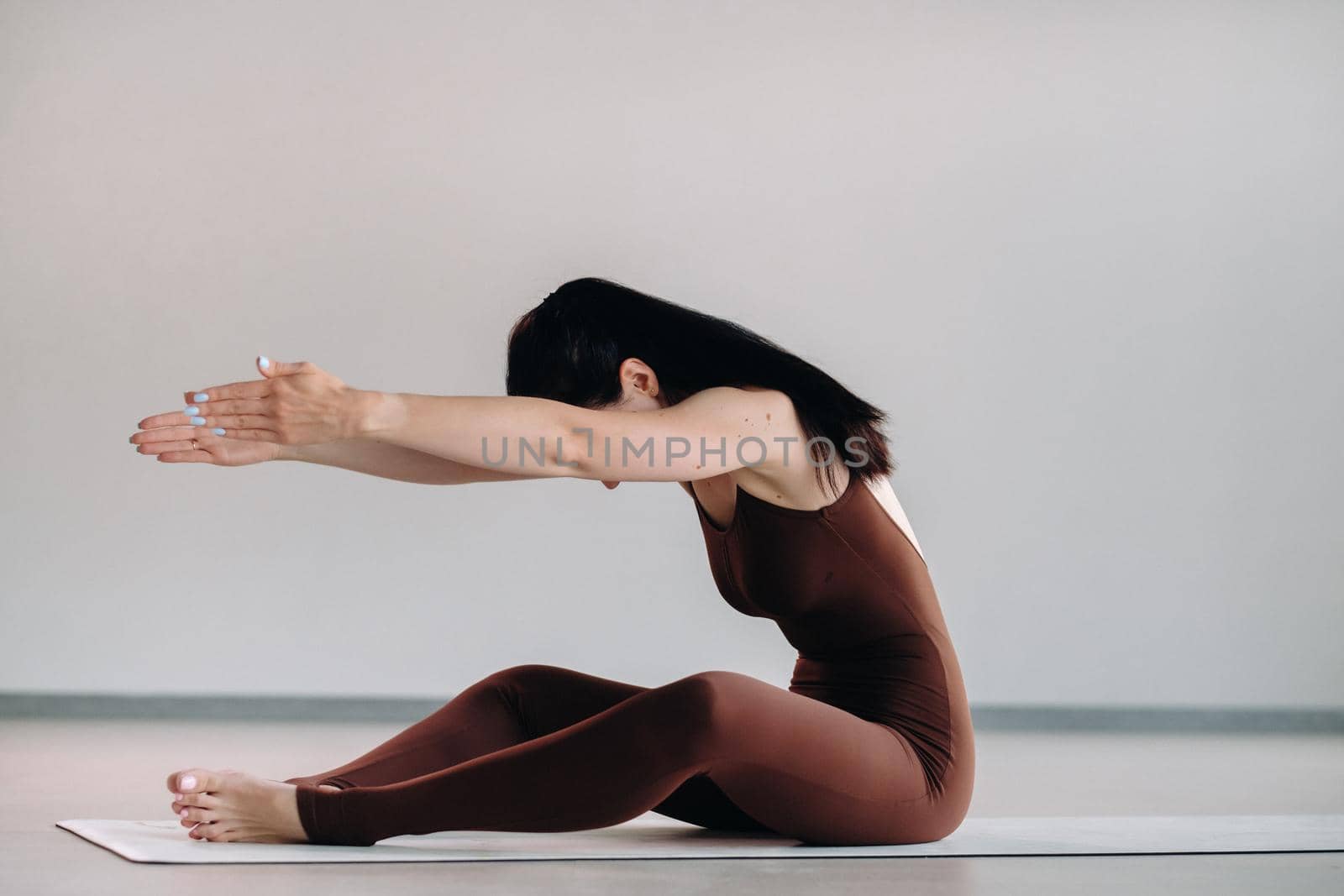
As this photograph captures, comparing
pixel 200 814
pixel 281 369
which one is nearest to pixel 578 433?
pixel 281 369

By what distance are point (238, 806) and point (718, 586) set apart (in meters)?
0.69

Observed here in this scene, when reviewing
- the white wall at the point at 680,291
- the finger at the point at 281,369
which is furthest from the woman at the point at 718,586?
the white wall at the point at 680,291

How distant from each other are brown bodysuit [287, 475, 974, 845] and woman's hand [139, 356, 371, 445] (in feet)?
1.47

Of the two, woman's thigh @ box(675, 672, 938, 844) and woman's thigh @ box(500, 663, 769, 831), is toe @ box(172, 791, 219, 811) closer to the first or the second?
woman's thigh @ box(500, 663, 769, 831)

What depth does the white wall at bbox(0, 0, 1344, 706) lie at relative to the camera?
173 inches

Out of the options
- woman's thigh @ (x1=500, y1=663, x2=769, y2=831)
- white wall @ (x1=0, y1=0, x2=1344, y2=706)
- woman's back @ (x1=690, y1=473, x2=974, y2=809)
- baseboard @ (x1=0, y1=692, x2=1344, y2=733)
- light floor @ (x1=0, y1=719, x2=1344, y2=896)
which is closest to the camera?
light floor @ (x1=0, y1=719, x2=1344, y2=896)

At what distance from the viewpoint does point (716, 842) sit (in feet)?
6.04

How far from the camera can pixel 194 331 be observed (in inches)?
175

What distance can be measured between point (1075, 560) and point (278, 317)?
2.88 m

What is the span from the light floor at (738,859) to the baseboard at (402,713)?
0.57 ft

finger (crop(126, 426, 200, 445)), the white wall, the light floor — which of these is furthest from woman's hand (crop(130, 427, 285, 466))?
the white wall

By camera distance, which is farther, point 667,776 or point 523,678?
point 523,678

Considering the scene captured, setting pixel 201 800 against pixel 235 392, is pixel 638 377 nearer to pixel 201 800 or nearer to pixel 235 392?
pixel 235 392

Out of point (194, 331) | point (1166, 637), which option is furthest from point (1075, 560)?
point (194, 331)
